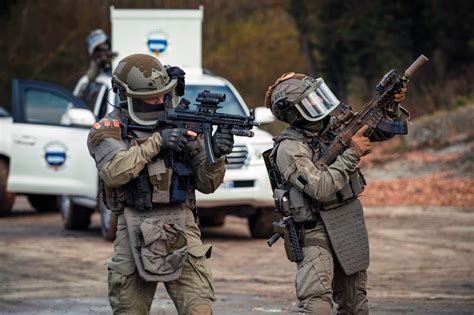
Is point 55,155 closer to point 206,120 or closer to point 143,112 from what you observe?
point 143,112

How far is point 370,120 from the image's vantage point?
7219 millimetres

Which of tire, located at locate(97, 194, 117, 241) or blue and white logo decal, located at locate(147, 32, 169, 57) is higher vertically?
blue and white logo decal, located at locate(147, 32, 169, 57)

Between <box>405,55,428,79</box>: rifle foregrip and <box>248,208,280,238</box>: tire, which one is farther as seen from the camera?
<box>248,208,280,238</box>: tire

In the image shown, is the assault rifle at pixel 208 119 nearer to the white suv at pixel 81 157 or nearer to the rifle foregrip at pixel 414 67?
the rifle foregrip at pixel 414 67

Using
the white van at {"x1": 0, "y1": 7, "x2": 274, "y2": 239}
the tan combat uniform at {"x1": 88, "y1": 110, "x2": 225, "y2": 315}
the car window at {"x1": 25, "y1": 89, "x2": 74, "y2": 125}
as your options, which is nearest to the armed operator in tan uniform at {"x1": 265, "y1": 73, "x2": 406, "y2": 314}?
the tan combat uniform at {"x1": 88, "y1": 110, "x2": 225, "y2": 315}

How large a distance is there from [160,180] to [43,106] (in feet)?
31.2

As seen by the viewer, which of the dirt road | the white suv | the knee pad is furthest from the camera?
the white suv

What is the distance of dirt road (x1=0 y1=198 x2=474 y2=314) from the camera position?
10.2m

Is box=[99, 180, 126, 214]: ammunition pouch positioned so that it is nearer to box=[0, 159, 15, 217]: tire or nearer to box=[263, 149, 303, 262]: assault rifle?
box=[263, 149, 303, 262]: assault rifle

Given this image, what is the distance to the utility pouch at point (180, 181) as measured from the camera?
6.83 metres

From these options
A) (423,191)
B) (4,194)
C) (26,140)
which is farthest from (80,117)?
(423,191)

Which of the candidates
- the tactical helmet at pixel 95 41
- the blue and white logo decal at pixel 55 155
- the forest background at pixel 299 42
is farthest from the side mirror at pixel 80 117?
the forest background at pixel 299 42

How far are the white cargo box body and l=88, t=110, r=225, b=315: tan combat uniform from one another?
9.61m

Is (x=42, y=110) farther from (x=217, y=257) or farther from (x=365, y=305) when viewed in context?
(x=365, y=305)
